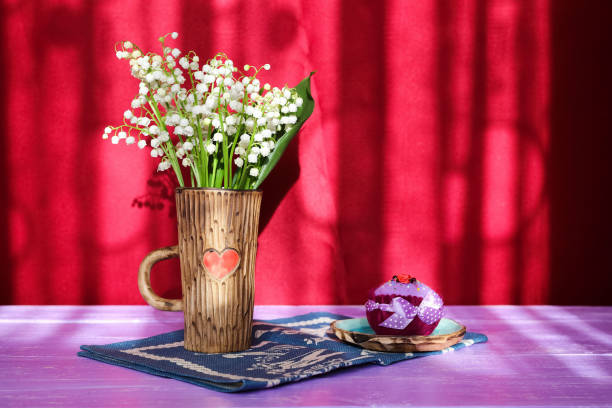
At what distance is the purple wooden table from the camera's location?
0.79m

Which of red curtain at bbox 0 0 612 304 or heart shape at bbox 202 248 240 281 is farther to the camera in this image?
red curtain at bbox 0 0 612 304

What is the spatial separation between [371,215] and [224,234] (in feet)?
2.12

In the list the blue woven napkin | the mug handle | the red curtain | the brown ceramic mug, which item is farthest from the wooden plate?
the red curtain

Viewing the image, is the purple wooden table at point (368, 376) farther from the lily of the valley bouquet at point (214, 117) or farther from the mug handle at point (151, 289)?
the lily of the valley bouquet at point (214, 117)

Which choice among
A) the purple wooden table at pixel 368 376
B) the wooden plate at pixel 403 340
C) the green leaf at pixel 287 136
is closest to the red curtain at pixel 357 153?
the purple wooden table at pixel 368 376

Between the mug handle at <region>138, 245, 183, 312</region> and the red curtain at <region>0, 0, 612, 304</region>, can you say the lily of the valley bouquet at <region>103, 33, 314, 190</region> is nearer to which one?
the mug handle at <region>138, 245, 183, 312</region>

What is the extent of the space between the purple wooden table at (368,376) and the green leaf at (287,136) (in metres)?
0.39

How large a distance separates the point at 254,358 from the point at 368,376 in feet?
0.66

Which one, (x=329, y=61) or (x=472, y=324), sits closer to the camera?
(x=472, y=324)

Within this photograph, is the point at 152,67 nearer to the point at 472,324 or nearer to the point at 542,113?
the point at 472,324

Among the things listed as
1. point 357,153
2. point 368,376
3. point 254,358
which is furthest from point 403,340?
point 357,153

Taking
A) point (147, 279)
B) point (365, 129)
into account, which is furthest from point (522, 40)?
point (147, 279)

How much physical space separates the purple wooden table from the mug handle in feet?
0.37

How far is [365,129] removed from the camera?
5.13 ft
